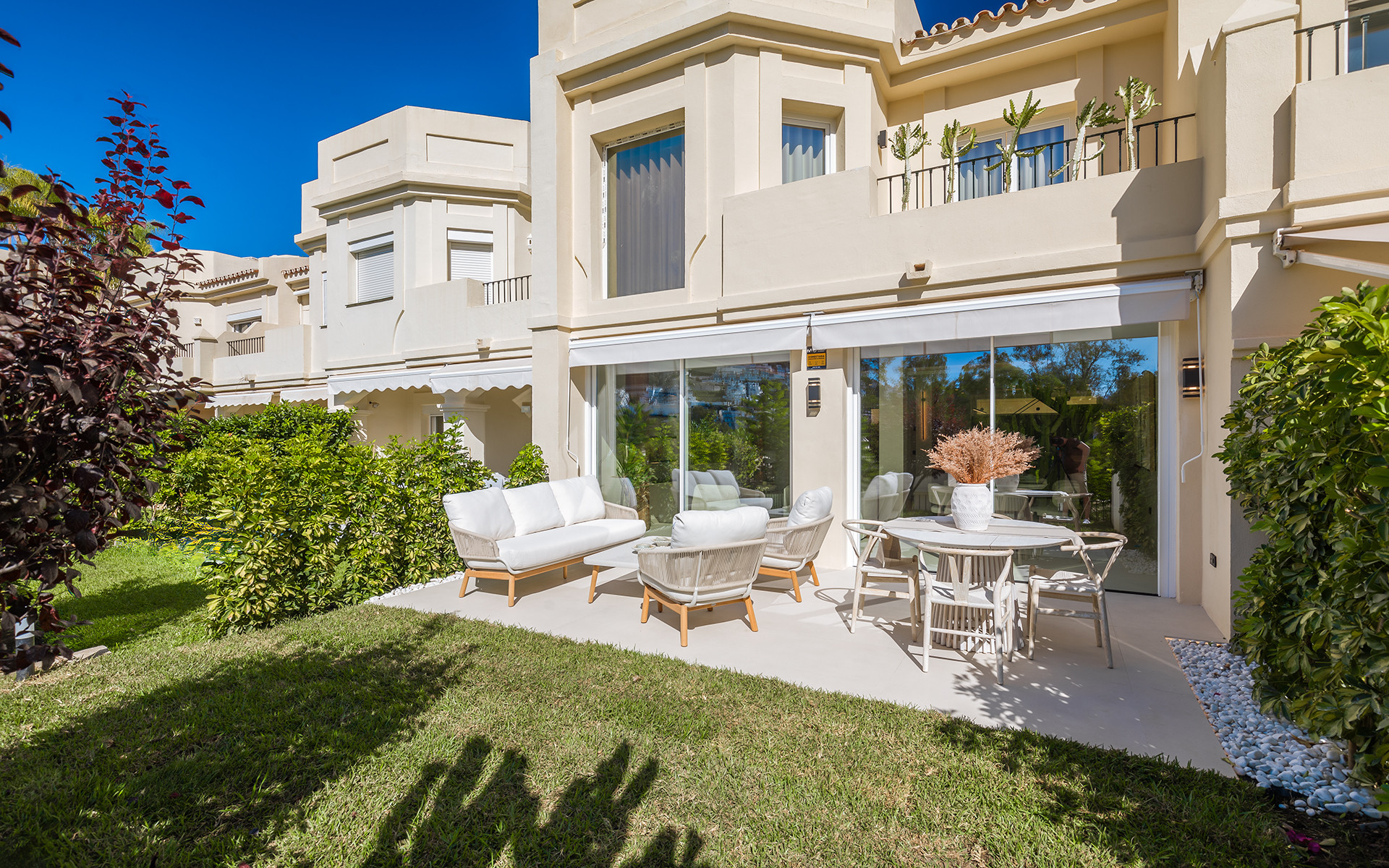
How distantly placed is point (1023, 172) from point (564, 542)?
365 inches

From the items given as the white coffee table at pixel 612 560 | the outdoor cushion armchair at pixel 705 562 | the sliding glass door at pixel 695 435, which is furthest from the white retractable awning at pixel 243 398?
the outdoor cushion armchair at pixel 705 562

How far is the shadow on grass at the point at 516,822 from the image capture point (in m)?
3.15

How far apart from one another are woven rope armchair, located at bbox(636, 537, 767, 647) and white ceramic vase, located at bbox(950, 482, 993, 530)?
2.00 m

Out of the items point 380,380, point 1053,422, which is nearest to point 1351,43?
point 1053,422

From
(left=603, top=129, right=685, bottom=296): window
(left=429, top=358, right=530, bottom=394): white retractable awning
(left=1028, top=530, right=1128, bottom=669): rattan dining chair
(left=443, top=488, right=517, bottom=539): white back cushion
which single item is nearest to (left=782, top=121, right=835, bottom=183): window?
(left=603, top=129, right=685, bottom=296): window

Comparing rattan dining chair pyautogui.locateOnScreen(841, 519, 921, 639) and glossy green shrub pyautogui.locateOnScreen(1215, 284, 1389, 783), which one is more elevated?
glossy green shrub pyautogui.locateOnScreen(1215, 284, 1389, 783)

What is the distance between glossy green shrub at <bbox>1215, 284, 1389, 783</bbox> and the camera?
114 inches

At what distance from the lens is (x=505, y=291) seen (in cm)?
1473

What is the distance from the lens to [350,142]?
1708 centimetres

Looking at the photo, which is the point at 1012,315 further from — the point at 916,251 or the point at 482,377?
the point at 482,377

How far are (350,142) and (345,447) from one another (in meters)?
12.6

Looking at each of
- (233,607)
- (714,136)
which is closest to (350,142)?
(714,136)

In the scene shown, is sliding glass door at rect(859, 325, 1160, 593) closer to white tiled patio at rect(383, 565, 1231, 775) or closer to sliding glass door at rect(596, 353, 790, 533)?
white tiled patio at rect(383, 565, 1231, 775)

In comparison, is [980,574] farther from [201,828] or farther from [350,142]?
[350,142]
